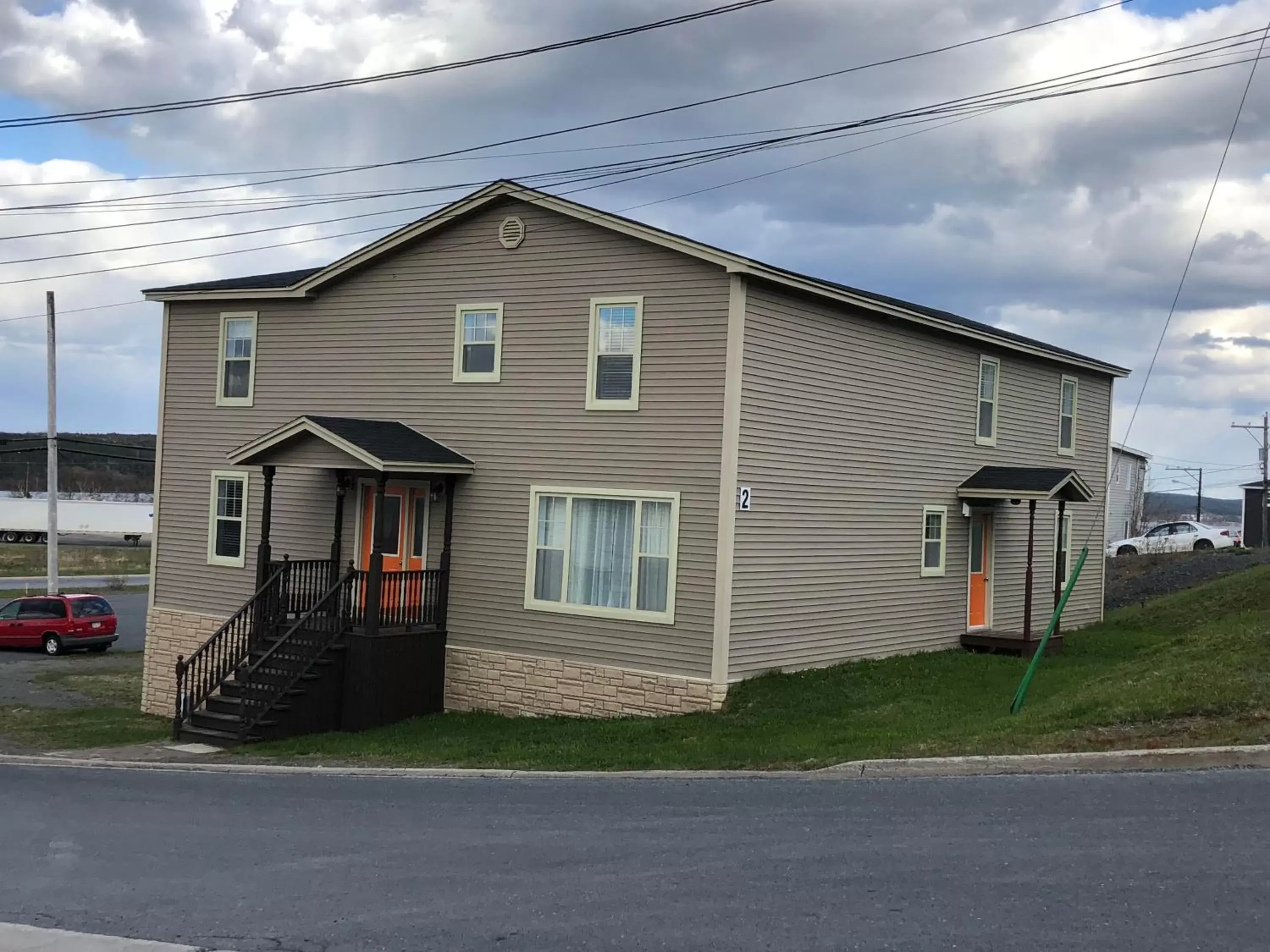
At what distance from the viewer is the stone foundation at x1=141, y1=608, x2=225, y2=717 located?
72.6 feet

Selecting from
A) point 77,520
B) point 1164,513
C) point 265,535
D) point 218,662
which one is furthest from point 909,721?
point 1164,513

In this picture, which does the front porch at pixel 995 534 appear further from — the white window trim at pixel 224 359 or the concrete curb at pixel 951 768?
the white window trim at pixel 224 359

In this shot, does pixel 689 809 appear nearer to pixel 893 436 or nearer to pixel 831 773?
pixel 831 773

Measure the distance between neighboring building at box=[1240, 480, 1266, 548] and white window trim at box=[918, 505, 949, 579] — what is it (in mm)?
38589

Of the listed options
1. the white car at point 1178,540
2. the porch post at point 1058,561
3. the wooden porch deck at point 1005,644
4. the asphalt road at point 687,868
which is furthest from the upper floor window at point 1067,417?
the white car at point 1178,540

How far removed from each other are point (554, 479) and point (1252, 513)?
47440 millimetres

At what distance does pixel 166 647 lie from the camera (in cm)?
2258

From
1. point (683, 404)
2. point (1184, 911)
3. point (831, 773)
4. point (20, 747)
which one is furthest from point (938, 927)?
point (20, 747)

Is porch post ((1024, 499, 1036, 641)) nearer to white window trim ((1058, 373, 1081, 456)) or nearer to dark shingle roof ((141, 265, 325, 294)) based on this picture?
white window trim ((1058, 373, 1081, 456))

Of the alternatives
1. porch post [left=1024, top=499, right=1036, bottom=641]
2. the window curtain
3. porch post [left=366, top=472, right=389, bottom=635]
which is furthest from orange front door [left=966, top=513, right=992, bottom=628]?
porch post [left=366, top=472, right=389, bottom=635]

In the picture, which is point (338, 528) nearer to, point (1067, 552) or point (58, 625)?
point (1067, 552)

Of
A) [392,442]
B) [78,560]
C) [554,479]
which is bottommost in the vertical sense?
[78,560]

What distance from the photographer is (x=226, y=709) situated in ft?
58.9

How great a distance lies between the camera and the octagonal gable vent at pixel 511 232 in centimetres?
1852
